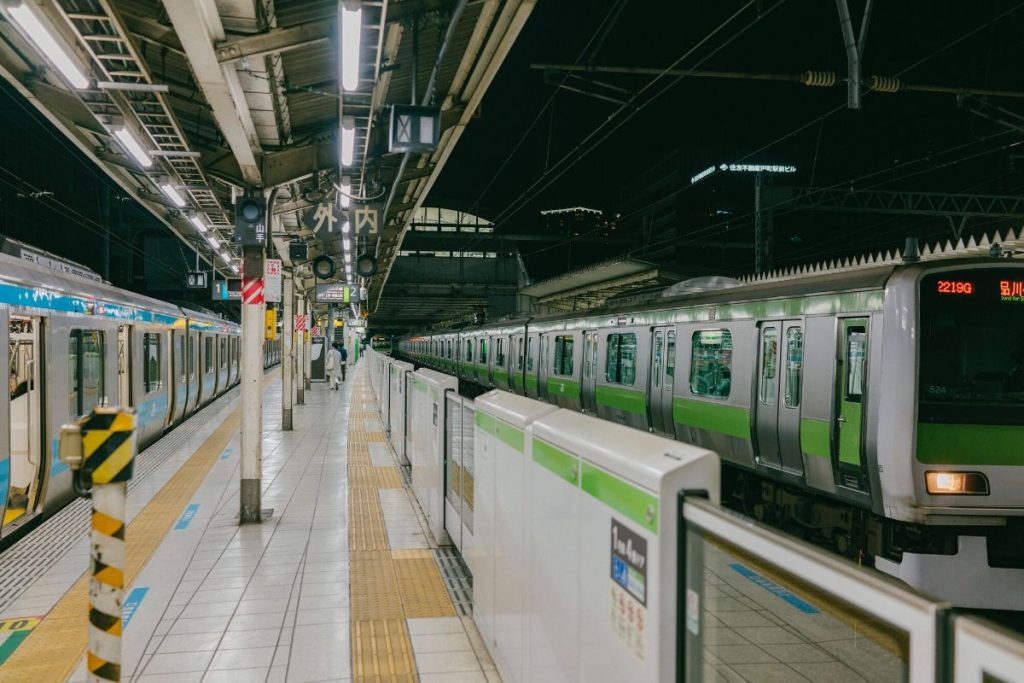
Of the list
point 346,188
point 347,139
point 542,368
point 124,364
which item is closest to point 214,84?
point 347,139

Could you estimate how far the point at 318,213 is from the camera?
34.8 feet

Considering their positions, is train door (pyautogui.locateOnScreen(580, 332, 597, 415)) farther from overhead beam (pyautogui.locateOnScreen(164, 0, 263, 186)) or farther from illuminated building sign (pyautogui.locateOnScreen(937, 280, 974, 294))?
illuminated building sign (pyautogui.locateOnScreen(937, 280, 974, 294))

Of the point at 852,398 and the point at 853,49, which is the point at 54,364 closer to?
the point at 852,398

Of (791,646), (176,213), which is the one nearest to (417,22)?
(791,646)

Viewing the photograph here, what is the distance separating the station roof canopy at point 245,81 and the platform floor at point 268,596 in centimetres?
338

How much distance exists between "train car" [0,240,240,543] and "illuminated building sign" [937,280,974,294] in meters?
6.98

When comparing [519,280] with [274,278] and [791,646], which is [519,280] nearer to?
[274,278]

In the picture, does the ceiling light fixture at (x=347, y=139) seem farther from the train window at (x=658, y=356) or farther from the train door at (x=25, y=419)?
the train window at (x=658, y=356)

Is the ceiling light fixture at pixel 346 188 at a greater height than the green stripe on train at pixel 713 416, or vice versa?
the ceiling light fixture at pixel 346 188

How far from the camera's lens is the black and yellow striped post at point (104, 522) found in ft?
10.3

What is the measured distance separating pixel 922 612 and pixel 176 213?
460 inches

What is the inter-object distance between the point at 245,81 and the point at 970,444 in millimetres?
6146

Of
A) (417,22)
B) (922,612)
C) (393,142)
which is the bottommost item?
(922,612)

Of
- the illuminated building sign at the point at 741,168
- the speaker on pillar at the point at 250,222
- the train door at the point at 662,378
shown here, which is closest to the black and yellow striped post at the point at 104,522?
the speaker on pillar at the point at 250,222
